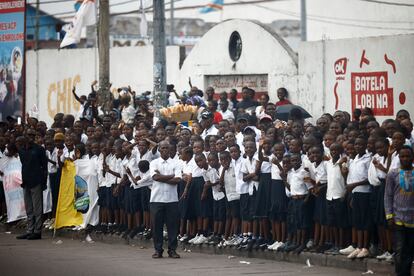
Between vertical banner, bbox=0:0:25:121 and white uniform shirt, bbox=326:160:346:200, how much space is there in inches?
507

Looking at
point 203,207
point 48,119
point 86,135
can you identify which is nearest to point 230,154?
point 203,207

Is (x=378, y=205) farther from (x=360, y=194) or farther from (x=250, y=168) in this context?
(x=250, y=168)

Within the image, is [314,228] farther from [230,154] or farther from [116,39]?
[116,39]

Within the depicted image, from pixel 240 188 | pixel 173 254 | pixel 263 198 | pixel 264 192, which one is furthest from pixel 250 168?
pixel 173 254

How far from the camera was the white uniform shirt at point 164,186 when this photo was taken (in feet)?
53.4

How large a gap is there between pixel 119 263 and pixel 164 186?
4.47 feet

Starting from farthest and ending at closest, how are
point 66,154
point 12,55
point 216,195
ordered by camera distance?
point 12,55, point 66,154, point 216,195

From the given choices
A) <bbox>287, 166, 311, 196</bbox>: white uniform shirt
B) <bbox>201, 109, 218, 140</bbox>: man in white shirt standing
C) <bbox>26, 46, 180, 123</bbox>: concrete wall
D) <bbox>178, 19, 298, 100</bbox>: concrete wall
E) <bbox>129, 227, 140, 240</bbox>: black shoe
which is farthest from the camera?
<bbox>26, 46, 180, 123</bbox>: concrete wall

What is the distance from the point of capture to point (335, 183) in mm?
14953

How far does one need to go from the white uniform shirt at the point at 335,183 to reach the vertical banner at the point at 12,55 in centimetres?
1289

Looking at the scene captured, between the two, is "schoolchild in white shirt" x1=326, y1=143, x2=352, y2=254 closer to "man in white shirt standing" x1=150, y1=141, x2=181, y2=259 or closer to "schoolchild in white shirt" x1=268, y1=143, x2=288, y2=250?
"schoolchild in white shirt" x1=268, y1=143, x2=288, y2=250

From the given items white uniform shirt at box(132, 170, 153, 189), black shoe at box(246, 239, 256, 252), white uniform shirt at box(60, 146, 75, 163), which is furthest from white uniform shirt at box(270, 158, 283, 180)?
white uniform shirt at box(60, 146, 75, 163)

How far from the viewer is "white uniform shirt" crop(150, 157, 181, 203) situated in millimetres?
16266

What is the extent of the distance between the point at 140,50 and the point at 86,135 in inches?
337
